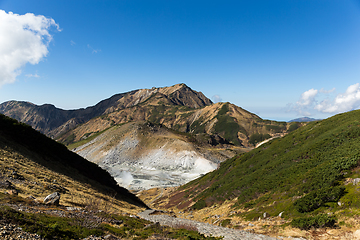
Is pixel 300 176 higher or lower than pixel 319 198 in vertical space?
higher

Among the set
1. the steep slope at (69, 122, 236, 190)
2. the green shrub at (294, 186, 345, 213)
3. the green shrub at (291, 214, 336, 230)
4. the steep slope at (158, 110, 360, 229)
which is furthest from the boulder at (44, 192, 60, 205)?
the steep slope at (69, 122, 236, 190)

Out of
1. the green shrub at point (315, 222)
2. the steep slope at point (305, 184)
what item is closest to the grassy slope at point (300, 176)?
the steep slope at point (305, 184)

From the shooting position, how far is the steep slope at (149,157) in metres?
117

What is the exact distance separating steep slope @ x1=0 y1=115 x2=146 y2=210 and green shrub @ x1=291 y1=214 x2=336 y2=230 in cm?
1929

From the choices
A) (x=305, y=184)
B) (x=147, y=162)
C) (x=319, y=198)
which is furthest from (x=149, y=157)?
(x=319, y=198)

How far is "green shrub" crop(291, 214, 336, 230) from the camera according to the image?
55.4ft

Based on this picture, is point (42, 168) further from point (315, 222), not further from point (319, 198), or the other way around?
point (319, 198)

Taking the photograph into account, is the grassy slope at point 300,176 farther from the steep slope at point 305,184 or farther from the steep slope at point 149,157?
the steep slope at point 149,157

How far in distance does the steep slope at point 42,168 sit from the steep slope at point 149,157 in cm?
5866

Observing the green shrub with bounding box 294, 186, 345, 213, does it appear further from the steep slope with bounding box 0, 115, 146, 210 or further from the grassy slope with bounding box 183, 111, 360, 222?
the steep slope with bounding box 0, 115, 146, 210

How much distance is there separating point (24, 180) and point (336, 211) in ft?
119

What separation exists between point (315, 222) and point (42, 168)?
4089cm

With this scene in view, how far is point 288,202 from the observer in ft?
81.2

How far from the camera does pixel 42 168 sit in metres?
33.4
